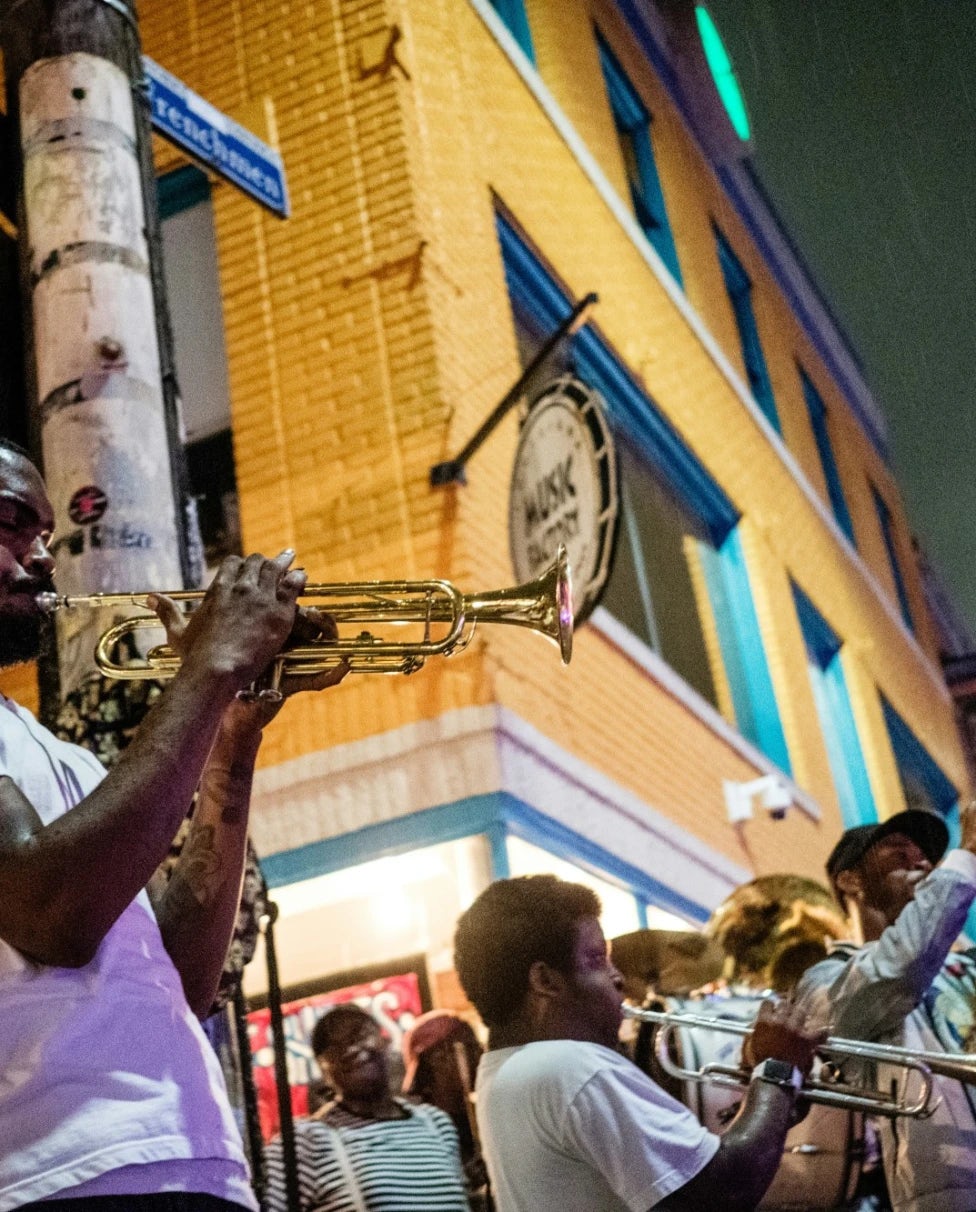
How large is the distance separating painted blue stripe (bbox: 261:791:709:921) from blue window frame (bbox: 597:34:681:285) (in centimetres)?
676

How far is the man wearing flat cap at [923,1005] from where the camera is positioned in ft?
12.9

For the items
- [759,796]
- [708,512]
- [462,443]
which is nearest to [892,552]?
[708,512]

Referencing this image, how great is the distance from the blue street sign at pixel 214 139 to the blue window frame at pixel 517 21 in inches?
217

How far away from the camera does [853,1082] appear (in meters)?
4.12

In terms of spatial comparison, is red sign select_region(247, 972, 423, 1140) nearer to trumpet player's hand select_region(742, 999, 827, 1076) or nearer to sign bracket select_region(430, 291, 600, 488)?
sign bracket select_region(430, 291, 600, 488)

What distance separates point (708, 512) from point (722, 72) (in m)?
5.41

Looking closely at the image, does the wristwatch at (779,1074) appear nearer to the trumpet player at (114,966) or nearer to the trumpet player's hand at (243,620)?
the trumpet player at (114,966)

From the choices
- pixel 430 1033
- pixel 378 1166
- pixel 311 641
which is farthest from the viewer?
pixel 430 1033

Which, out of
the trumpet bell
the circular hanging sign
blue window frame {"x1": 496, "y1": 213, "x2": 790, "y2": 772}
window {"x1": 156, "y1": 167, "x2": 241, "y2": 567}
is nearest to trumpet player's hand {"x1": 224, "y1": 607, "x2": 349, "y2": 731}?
the trumpet bell

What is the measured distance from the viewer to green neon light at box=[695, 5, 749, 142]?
47.3 ft

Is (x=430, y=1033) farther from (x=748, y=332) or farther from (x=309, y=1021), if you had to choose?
(x=748, y=332)

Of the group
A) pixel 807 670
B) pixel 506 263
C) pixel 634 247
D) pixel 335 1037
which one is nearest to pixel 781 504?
pixel 807 670

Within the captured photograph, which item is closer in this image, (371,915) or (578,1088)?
(578,1088)

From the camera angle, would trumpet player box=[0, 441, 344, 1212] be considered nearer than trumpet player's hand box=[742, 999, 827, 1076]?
Yes
